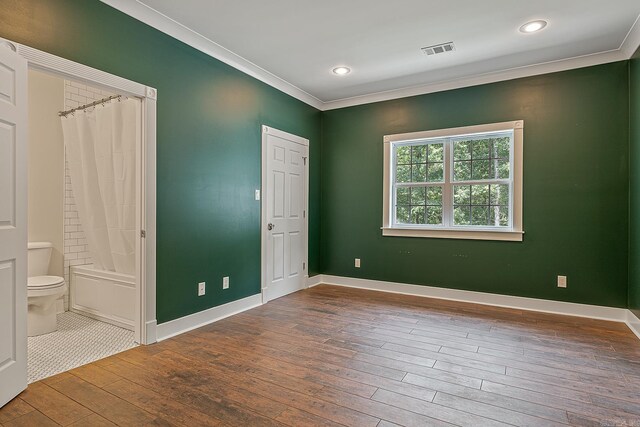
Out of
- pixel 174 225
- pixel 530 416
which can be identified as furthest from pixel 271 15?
pixel 530 416

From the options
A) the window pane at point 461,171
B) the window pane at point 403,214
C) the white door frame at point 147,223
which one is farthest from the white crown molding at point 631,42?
the white door frame at point 147,223

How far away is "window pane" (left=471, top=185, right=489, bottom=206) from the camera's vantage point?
170 inches

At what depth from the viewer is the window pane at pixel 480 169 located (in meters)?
4.30

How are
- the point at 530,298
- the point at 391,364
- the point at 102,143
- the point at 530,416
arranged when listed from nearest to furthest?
the point at 530,416
the point at 391,364
the point at 102,143
the point at 530,298

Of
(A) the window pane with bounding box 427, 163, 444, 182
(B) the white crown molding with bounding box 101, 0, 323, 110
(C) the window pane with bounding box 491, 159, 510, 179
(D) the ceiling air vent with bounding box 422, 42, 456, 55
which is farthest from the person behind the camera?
(A) the window pane with bounding box 427, 163, 444, 182

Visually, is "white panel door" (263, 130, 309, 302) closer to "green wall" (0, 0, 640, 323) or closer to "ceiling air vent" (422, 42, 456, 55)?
"green wall" (0, 0, 640, 323)

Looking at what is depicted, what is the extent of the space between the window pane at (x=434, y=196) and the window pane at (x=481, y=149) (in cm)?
60

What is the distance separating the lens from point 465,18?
9.69ft

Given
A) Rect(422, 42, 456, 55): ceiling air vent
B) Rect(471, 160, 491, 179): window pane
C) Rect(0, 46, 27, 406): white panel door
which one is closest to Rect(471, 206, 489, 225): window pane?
Rect(471, 160, 491, 179): window pane

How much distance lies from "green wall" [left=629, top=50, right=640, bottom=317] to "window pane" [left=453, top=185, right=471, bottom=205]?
154cm

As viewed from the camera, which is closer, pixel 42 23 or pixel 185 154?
pixel 42 23

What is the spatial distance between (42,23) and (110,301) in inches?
95.6

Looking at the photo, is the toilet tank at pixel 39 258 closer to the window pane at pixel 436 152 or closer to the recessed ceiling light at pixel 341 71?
the recessed ceiling light at pixel 341 71

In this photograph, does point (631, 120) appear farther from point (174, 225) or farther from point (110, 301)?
point (110, 301)
